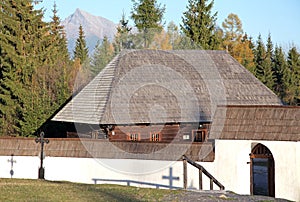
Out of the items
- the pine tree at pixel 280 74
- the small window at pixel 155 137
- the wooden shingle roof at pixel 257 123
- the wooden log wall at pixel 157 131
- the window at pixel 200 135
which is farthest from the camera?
the pine tree at pixel 280 74

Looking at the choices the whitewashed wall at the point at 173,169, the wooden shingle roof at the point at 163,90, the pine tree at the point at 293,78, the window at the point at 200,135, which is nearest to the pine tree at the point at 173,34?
the pine tree at the point at 293,78

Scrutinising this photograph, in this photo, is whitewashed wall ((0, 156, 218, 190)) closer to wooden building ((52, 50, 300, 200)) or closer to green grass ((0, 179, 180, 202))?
wooden building ((52, 50, 300, 200))

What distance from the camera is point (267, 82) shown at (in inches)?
1869

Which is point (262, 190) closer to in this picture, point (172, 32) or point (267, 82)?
point (172, 32)

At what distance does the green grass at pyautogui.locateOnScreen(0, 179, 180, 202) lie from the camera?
9.58m

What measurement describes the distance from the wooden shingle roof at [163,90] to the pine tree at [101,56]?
551 inches

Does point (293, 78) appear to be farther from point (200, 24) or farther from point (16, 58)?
point (16, 58)

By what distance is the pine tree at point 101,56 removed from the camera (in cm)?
3759

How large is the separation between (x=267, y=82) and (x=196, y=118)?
28.8 meters

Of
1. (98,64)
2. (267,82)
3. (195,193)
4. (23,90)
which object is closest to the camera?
(195,193)

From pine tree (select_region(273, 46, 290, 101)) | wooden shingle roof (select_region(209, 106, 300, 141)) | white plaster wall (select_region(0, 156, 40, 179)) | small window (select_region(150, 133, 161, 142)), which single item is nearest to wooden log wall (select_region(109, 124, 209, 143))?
small window (select_region(150, 133, 161, 142))

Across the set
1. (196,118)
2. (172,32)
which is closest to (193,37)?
(172,32)

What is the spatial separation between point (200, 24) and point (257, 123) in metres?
26.8

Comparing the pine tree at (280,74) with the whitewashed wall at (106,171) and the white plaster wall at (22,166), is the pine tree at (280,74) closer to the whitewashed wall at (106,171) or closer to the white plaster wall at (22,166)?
the whitewashed wall at (106,171)
